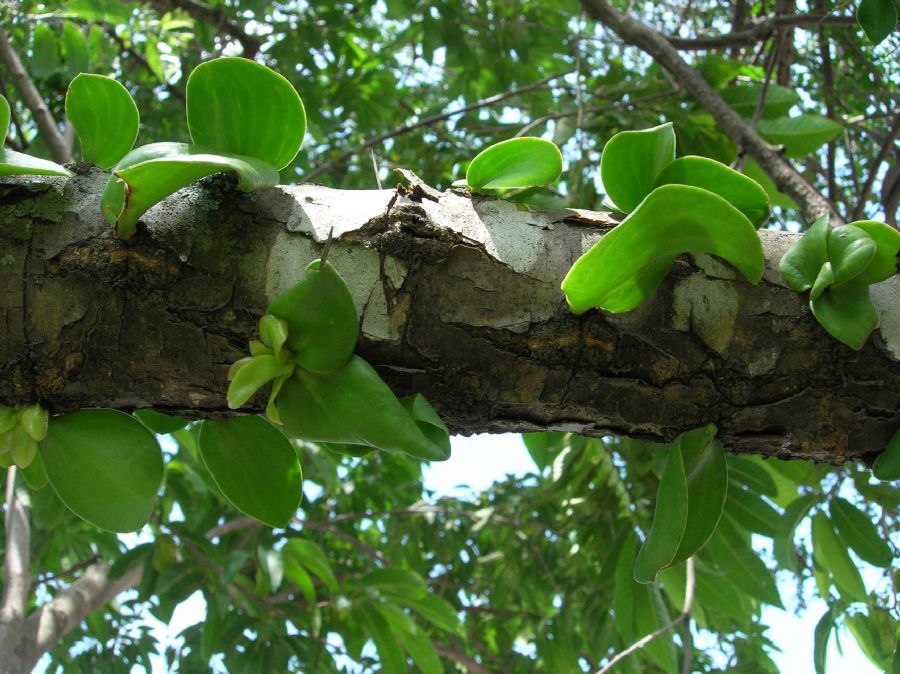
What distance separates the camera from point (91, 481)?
0.81m

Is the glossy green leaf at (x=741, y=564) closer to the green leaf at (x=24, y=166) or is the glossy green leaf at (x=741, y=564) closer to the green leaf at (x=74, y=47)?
the green leaf at (x=24, y=166)

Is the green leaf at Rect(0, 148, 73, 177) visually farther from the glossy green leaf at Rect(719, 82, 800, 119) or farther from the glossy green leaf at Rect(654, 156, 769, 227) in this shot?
the glossy green leaf at Rect(719, 82, 800, 119)

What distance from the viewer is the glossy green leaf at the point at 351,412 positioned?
667 mm

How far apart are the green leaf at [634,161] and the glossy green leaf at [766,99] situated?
1212mm

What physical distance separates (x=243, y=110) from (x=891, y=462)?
2.29 ft

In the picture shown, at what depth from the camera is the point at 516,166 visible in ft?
2.83

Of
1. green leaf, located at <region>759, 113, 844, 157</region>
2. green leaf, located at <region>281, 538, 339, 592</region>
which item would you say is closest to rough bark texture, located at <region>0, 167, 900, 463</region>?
green leaf, located at <region>759, 113, 844, 157</region>

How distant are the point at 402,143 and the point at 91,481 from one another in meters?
2.45

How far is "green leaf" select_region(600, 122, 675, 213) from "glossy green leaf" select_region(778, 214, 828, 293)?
0.15 metres

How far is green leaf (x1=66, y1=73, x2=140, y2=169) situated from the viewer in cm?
82

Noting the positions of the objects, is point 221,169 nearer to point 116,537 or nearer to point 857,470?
point 857,470

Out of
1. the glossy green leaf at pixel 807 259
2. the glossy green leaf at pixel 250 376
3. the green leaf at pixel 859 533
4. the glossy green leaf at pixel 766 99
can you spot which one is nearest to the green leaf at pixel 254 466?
the glossy green leaf at pixel 250 376

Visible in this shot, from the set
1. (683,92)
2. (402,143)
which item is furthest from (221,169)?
(402,143)

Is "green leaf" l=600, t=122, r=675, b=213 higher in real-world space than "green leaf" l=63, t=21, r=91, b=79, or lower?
lower
